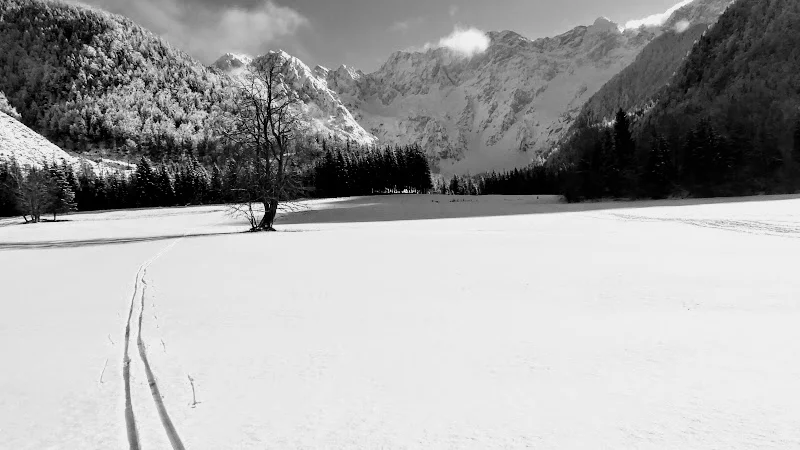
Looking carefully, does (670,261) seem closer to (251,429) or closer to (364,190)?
(251,429)

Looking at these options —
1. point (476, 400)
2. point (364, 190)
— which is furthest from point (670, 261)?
point (364, 190)

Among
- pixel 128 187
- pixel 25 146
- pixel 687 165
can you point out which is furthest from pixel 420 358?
pixel 25 146

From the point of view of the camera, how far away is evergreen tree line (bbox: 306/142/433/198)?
102m

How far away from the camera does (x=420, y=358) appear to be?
4996mm

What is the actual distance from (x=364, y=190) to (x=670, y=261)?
9777 cm

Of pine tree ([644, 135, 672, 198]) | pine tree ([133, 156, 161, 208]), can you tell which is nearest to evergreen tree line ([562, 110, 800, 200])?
pine tree ([644, 135, 672, 198])

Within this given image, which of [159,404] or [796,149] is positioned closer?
[159,404]

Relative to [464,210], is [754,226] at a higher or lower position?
lower

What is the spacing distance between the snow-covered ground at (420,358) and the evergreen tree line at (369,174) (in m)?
92.3

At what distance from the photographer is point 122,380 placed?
15.2 feet

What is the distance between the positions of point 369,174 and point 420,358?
102438 mm

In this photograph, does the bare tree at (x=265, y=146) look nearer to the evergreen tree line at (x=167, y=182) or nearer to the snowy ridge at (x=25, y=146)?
the evergreen tree line at (x=167, y=182)

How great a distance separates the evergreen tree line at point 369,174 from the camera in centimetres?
10200

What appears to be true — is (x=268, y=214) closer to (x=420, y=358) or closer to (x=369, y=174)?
(x=420, y=358)
